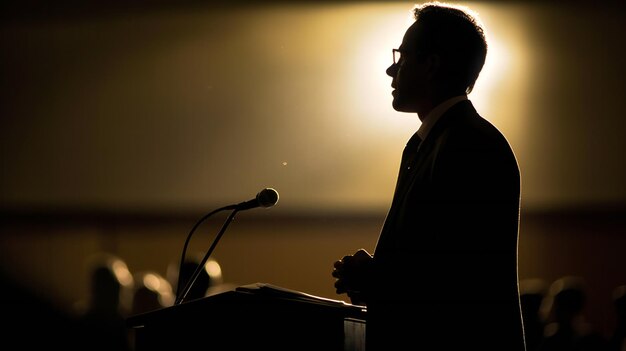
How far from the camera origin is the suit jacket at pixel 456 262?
5.49ft

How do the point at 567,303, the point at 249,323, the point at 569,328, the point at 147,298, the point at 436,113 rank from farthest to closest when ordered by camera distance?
1. the point at 147,298
2. the point at 567,303
3. the point at 569,328
4. the point at 436,113
5. the point at 249,323

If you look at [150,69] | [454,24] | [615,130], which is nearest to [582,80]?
[615,130]

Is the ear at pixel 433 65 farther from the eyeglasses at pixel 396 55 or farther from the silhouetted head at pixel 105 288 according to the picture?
the silhouetted head at pixel 105 288

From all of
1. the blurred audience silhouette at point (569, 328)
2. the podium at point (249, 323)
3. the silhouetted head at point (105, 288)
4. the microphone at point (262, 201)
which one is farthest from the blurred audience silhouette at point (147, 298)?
the podium at point (249, 323)

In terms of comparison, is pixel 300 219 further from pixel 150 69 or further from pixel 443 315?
pixel 443 315

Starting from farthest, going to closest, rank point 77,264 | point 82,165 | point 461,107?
1. point 77,264
2. point 82,165
3. point 461,107

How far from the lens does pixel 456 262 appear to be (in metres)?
1.68

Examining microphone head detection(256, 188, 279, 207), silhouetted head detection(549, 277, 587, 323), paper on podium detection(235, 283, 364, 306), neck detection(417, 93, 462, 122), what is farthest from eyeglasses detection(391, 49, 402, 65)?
silhouetted head detection(549, 277, 587, 323)

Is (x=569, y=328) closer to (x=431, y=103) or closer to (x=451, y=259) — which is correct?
(x=431, y=103)

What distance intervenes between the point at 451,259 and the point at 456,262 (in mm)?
11

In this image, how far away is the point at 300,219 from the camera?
5914 millimetres

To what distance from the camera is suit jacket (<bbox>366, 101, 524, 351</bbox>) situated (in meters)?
1.67

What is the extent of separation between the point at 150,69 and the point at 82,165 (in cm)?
76

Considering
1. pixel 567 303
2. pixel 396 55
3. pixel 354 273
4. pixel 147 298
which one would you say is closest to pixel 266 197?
pixel 354 273
